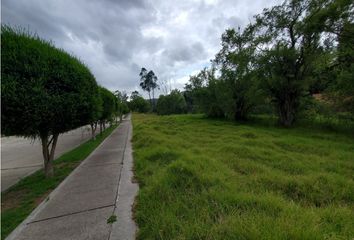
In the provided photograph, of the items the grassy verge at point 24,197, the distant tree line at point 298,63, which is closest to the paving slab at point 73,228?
the grassy verge at point 24,197

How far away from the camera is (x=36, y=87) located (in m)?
4.24

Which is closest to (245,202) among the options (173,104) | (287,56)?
(287,56)

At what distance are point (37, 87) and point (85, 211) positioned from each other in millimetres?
2855

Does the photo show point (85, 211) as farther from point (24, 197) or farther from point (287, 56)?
point (287, 56)

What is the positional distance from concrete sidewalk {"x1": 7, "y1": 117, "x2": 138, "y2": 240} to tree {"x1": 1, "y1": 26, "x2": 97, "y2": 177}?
1619 millimetres

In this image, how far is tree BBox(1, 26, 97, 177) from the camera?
3.97 m

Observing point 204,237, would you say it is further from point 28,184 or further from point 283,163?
point 28,184

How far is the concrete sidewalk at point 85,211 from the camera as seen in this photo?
8.67 ft

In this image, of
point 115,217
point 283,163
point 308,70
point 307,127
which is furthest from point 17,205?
point 308,70

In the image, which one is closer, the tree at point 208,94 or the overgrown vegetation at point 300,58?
the overgrown vegetation at point 300,58

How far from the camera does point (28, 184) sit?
5.28 m

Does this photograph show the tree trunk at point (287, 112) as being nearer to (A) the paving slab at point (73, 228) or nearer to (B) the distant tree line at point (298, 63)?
(B) the distant tree line at point (298, 63)

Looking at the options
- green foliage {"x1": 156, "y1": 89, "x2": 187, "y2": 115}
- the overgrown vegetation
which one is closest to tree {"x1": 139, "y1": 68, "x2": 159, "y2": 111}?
green foliage {"x1": 156, "y1": 89, "x2": 187, "y2": 115}

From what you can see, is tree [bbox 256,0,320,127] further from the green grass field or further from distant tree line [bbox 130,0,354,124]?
the green grass field
